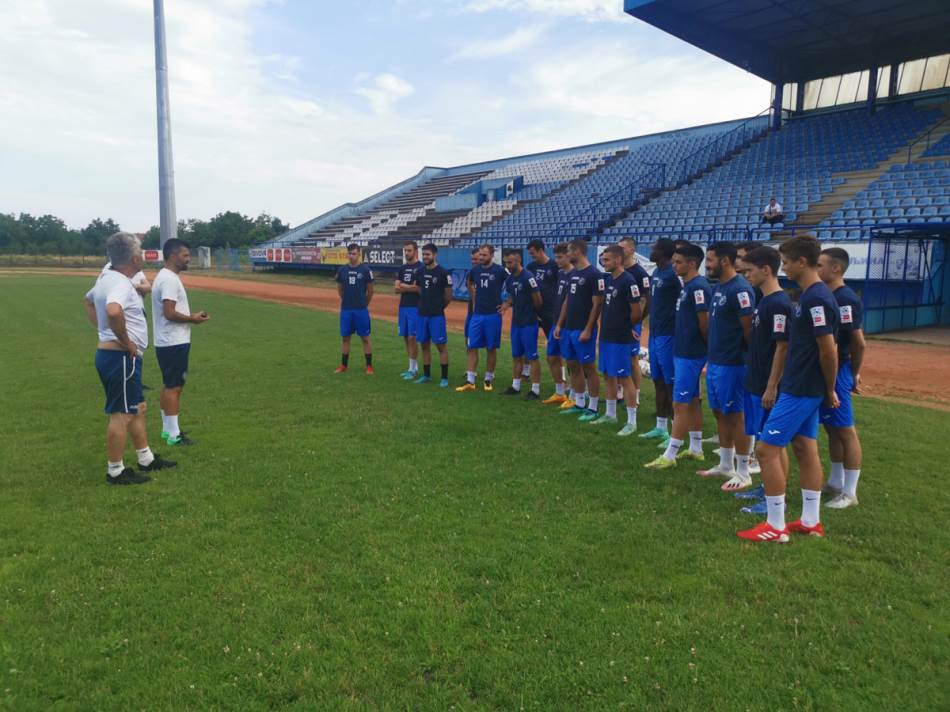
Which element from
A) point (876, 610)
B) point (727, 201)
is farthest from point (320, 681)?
point (727, 201)

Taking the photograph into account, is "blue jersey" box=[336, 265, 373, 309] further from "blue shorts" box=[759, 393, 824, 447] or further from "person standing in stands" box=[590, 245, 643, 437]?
"blue shorts" box=[759, 393, 824, 447]

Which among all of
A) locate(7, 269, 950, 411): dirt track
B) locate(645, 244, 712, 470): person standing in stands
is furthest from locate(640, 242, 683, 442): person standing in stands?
locate(7, 269, 950, 411): dirt track

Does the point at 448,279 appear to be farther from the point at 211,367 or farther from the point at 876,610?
the point at 876,610

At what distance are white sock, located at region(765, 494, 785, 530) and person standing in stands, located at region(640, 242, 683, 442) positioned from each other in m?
2.46

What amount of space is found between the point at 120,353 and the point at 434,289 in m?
5.18

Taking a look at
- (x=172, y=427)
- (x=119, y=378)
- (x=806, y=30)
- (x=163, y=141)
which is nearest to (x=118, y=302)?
(x=119, y=378)

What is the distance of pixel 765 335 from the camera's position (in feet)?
15.8

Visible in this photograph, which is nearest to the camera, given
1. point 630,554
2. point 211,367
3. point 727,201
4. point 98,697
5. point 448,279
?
point 98,697

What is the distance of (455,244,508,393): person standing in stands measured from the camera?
9305 millimetres

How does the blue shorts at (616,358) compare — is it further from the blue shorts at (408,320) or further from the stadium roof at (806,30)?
the stadium roof at (806,30)

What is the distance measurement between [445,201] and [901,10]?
90.8ft

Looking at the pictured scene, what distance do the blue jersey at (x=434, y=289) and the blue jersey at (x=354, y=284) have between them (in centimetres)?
114

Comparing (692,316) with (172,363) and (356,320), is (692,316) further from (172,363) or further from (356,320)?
(356,320)

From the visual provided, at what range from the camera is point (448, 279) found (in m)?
9.81
